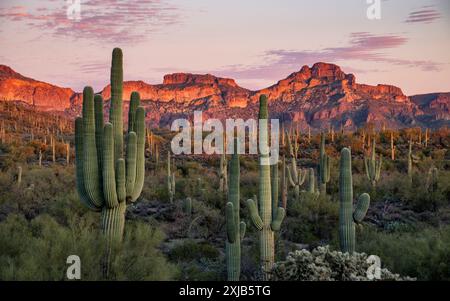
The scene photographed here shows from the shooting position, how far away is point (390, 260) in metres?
10.1

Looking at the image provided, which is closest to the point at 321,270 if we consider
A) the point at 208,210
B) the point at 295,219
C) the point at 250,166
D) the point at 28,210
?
the point at 295,219

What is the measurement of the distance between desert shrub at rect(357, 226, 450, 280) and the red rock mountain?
101m

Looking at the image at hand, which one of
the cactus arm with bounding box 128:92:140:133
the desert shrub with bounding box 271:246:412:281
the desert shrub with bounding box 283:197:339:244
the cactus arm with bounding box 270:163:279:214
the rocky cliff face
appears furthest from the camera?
the rocky cliff face

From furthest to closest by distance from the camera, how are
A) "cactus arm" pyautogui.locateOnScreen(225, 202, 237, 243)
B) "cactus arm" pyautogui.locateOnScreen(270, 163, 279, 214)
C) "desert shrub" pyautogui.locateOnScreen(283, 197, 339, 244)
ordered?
"desert shrub" pyautogui.locateOnScreen(283, 197, 339, 244)
"cactus arm" pyautogui.locateOnScreen(270, 163, 279, 214)
"cactus arm" pyautogui.locateOnScreen(225, 202, 237, 243)

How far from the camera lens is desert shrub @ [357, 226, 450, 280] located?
29.9ft

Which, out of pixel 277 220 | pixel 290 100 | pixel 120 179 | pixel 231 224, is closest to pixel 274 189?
pixel 277 220

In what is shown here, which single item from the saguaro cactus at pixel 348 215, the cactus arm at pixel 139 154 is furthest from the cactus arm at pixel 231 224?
the saguaro cactus at pixel 348 215

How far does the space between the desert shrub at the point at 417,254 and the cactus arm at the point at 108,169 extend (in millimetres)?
5426

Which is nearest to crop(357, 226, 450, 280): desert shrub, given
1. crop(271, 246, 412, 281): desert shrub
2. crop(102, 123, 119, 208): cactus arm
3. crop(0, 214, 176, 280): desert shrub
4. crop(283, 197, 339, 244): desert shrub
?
crop(271, 246, 412, 281): desert shrub

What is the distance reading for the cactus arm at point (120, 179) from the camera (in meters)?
9.61

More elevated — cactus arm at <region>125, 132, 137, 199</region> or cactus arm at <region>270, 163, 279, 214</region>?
cactus arm at <region>125, 132, 137, 199</region>

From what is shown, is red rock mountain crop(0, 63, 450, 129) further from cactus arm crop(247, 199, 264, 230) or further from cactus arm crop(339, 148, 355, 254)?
cactus arm crop(247, 199, 264, 230)

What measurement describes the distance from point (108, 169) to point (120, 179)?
1.14 feet
